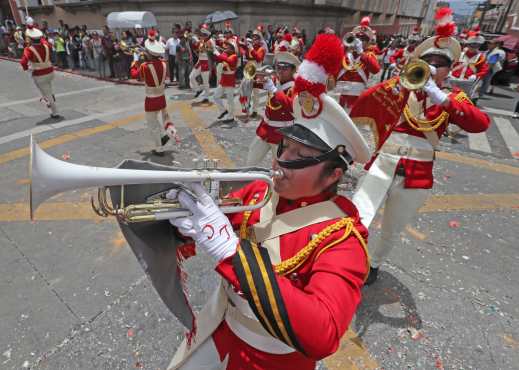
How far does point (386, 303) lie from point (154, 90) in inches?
217

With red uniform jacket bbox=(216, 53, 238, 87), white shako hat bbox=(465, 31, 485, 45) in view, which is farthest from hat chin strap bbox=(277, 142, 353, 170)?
white shako hat bbox=(465, 31, 485, 45)

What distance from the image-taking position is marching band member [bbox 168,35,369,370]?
1111 millimetres

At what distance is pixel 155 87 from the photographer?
20.0ft

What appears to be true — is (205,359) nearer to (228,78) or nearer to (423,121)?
(423,121)

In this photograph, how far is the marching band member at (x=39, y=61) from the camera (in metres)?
7.71

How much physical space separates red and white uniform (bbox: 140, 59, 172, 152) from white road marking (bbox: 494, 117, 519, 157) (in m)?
8.51

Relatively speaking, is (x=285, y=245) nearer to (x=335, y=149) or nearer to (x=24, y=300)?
(x=335, y=149)

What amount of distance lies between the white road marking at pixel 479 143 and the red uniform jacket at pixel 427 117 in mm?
5976

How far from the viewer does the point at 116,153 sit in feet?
20.9

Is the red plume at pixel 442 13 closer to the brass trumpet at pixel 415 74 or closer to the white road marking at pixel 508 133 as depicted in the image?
the brass trumpet at pixel 415 74

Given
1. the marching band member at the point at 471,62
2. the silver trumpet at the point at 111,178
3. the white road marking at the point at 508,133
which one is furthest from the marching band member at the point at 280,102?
the marching band member at the point at 471,62

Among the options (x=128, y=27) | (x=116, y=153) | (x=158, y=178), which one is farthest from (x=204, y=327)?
(x=128, y=27)

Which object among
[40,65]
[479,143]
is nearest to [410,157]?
[479,143]

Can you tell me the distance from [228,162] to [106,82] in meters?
10.4
